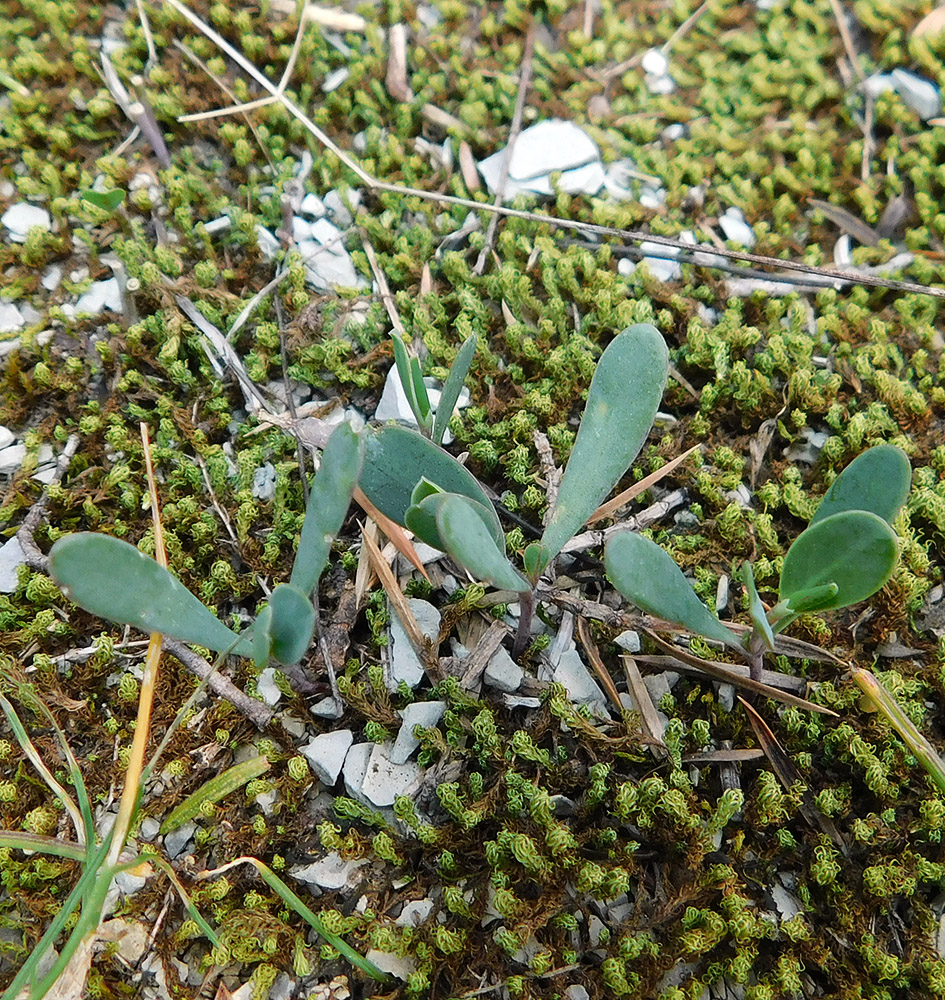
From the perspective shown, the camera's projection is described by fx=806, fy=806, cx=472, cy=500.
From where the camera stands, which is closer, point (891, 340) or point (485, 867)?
point (485, 867)

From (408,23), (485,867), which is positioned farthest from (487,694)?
(408,23)

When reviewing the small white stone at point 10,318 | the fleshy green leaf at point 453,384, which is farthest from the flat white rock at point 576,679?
the small white stone at point 10,318

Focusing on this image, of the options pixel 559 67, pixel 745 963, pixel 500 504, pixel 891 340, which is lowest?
pixel 745 963

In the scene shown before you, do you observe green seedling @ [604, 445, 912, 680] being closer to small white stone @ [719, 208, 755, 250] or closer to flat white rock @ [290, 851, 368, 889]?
flat white rock @ [290, 851, 368, 889]

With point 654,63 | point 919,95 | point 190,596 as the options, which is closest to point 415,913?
point 190,596

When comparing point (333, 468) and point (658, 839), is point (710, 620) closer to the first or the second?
point (658, 839)

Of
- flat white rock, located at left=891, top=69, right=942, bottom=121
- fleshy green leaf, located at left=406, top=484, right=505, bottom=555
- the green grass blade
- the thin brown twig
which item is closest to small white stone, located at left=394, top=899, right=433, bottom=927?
the green grass blade

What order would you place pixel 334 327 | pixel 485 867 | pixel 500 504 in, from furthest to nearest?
pixel 334 327, pixel 500 504, pixel 485 867
